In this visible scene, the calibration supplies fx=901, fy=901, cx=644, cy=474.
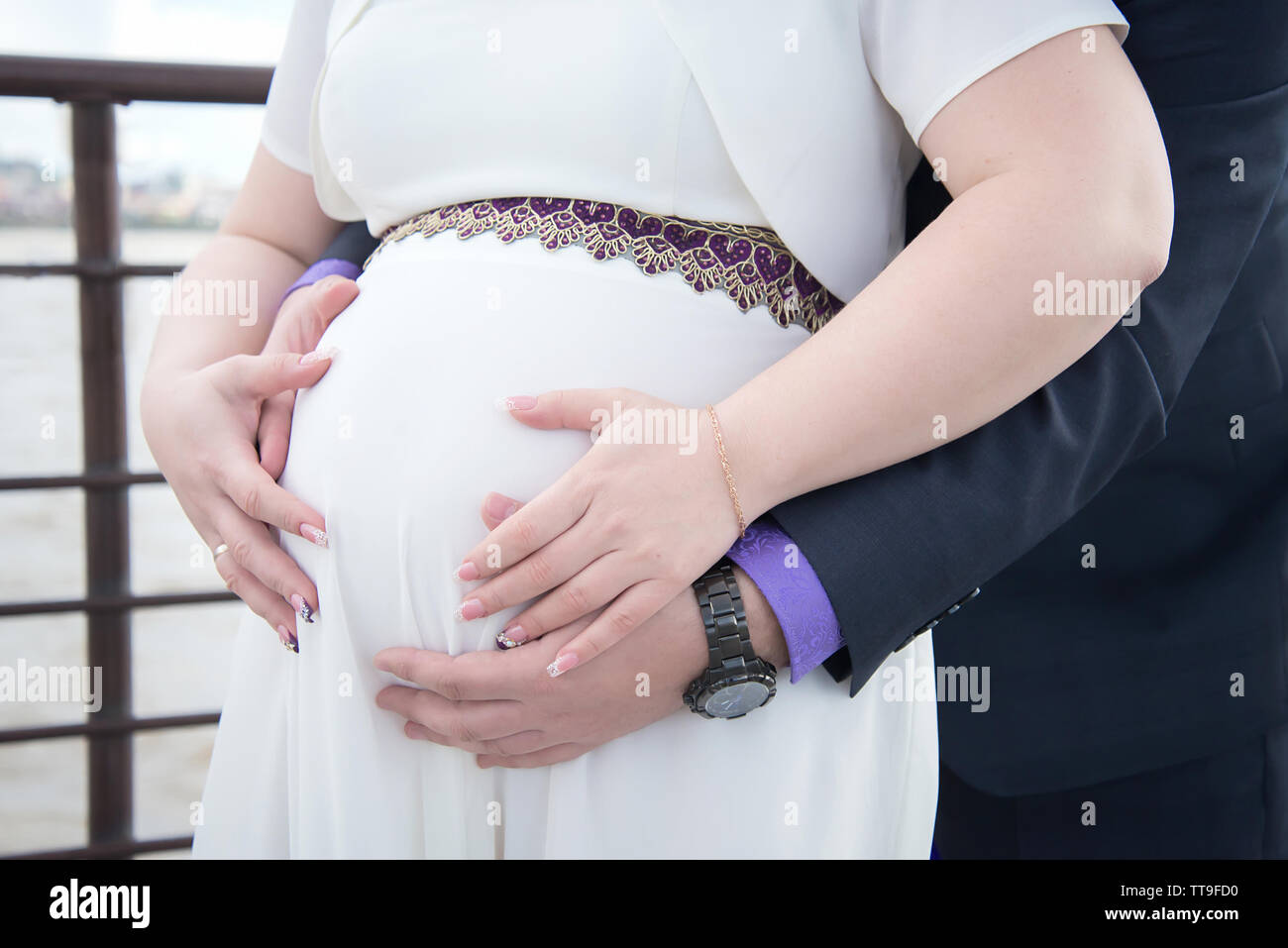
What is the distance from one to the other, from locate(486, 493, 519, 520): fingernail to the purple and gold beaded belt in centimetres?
22

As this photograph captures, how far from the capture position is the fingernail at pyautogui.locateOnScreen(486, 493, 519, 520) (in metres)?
0.66

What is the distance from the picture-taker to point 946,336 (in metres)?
0.62

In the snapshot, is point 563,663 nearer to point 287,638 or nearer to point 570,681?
point 570,681

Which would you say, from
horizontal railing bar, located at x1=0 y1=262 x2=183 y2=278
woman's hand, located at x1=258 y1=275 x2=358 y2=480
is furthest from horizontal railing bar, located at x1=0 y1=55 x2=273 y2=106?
woman's hand, located at x1=258 y1=275 x2=358 y2=480

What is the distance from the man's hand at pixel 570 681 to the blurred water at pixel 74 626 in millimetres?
245

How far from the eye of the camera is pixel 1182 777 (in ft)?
3.19

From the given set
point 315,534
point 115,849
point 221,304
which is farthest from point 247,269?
point 115,849

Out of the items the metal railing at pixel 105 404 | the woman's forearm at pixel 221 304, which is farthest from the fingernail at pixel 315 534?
the metal railing at pixel 105 404

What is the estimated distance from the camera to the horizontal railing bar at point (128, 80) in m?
1.35

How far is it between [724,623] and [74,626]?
12.1 feet

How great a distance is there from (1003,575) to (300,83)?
933 mm

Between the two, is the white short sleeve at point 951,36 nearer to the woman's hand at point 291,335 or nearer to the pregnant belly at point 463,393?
the pregnant belly at point 463,393

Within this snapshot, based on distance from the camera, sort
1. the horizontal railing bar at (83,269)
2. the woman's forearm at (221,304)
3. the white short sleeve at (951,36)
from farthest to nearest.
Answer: the horizontal railing bar at (83,269) → the woman's forearm at (221,304) → the white short sleeve at (951,36)

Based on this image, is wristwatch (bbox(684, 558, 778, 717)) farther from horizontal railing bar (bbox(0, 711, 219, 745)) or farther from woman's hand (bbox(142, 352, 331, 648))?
horizontal railing bar (bbox(0, 711, 219, 745))
